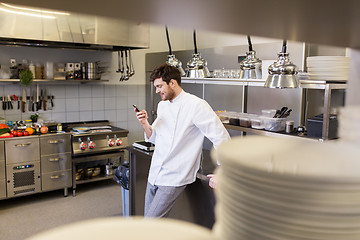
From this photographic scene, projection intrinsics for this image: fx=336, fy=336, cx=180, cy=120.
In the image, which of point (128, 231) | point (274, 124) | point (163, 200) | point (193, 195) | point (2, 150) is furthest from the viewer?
point (2, 150)

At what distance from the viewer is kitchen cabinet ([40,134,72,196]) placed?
15.4 ft

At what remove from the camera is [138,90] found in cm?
628

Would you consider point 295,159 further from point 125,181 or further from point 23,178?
point 23,178

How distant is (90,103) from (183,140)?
3384mm

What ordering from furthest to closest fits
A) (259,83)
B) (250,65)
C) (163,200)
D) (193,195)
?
(259,83) → (193,195) → (163,200) → (250,65)

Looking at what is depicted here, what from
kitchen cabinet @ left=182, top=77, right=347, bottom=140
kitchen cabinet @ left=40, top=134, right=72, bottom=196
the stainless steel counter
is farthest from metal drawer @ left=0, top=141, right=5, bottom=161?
kitchen cabinet @ left=182, top=77, right=347, bottom=140

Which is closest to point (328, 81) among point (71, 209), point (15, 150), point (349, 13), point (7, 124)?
point (349, 13)

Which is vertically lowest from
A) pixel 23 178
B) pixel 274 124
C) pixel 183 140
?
pixel 23 178

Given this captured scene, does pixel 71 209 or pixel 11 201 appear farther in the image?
pixel 11 201

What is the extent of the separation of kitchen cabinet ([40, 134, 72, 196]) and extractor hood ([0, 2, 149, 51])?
4.40 ft

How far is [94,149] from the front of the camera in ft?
16.6

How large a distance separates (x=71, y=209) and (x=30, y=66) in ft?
7.13

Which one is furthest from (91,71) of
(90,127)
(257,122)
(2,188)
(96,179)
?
(257,122)

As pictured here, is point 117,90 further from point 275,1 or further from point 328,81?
point 275,1
